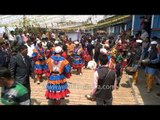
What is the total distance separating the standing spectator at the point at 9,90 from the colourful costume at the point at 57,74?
9.11 ft

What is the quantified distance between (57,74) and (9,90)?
9.67ft

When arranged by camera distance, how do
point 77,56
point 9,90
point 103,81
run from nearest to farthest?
1. point 9,90
2. point 103,81
3. point 77,56

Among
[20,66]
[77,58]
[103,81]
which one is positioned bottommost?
[77,58]

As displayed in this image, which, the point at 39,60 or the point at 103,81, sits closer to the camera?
the point at 103,81

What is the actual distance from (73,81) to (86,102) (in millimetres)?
3145

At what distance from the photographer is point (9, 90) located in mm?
4152

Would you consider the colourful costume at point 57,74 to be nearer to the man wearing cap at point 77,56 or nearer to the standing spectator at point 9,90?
the standing spectator at point 9,90

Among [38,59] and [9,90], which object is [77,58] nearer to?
[38,59]

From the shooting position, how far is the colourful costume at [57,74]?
23.1 feet

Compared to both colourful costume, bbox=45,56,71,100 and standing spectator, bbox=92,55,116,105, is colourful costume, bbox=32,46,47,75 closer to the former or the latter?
colourful costume, bbox=45,56,71,100

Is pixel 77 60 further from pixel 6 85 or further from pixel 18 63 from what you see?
pixel 6 85

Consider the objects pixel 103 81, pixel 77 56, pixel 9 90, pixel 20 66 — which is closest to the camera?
pixel 9 90

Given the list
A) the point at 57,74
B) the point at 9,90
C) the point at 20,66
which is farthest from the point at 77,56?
the point at 9,90
